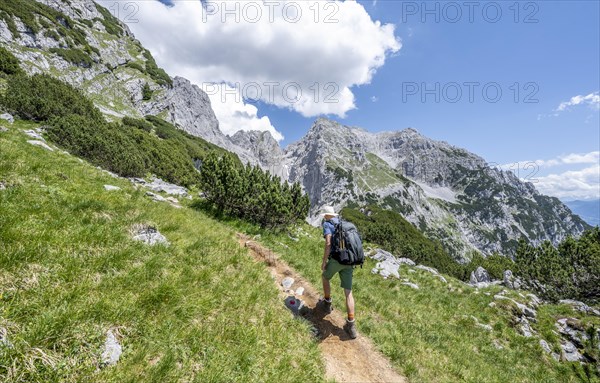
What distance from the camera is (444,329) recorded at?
1174 cm

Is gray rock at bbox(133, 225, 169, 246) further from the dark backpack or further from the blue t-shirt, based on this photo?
the dark backpack

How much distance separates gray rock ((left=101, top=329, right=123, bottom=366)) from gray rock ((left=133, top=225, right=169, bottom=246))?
12.3 ft

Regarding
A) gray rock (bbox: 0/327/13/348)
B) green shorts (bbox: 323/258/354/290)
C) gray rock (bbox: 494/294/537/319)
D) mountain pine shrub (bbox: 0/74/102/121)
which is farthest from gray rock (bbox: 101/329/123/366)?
mountain pine shrub (bbox: 0/74/102/121)

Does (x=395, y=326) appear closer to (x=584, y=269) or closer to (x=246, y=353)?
(x=246, y=353)

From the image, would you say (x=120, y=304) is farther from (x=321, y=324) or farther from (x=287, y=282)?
(x=287, y=282)

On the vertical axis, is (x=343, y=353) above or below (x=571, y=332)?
below

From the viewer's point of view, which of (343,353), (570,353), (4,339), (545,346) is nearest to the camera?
(4,339)

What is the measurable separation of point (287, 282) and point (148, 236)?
200 inches

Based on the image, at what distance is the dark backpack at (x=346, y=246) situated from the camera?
7.57 m

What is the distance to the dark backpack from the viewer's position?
757cm

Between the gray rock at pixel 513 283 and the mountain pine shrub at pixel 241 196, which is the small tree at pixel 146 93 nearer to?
the mountain pine shrub at pixel 241 196

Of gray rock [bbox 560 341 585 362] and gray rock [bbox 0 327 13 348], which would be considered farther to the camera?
gray rock [bbox 560 341 585 362]

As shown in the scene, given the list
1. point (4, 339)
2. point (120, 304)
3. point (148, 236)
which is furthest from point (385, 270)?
point (4, 339)

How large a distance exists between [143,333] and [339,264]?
5.09m
